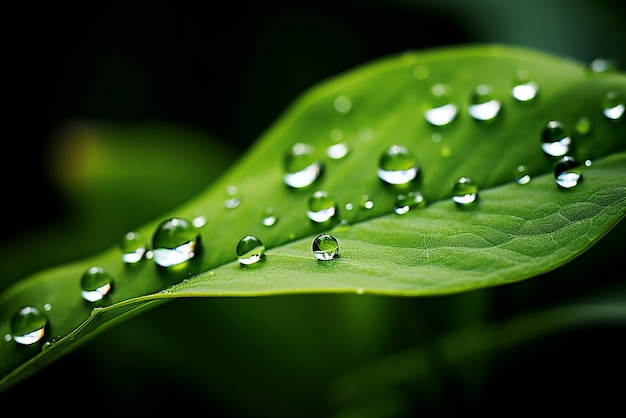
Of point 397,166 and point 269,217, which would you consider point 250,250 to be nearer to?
point 269,217

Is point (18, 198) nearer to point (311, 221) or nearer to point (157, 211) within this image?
point (157, 211)

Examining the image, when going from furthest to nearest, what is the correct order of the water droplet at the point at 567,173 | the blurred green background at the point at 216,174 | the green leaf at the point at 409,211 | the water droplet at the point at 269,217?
the blurred green background at the point at 216,174
the water droplet at the point at 269,217
the water droplet at the point at 567,173
the green leaf at the point at 409,211

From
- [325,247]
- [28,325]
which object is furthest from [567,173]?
[28,325]

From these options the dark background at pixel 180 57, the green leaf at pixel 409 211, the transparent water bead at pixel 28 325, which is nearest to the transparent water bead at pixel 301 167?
the green leaf at pixel 409 211

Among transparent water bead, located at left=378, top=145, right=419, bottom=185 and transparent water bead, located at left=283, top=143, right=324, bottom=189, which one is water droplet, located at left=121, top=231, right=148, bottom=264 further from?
transparent water bead, located at left=378, top=145, right=419, bottom=185

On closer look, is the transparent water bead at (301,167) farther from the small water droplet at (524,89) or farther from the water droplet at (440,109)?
the small water droplet at (524,89)

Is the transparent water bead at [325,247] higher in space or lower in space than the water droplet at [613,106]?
lower
